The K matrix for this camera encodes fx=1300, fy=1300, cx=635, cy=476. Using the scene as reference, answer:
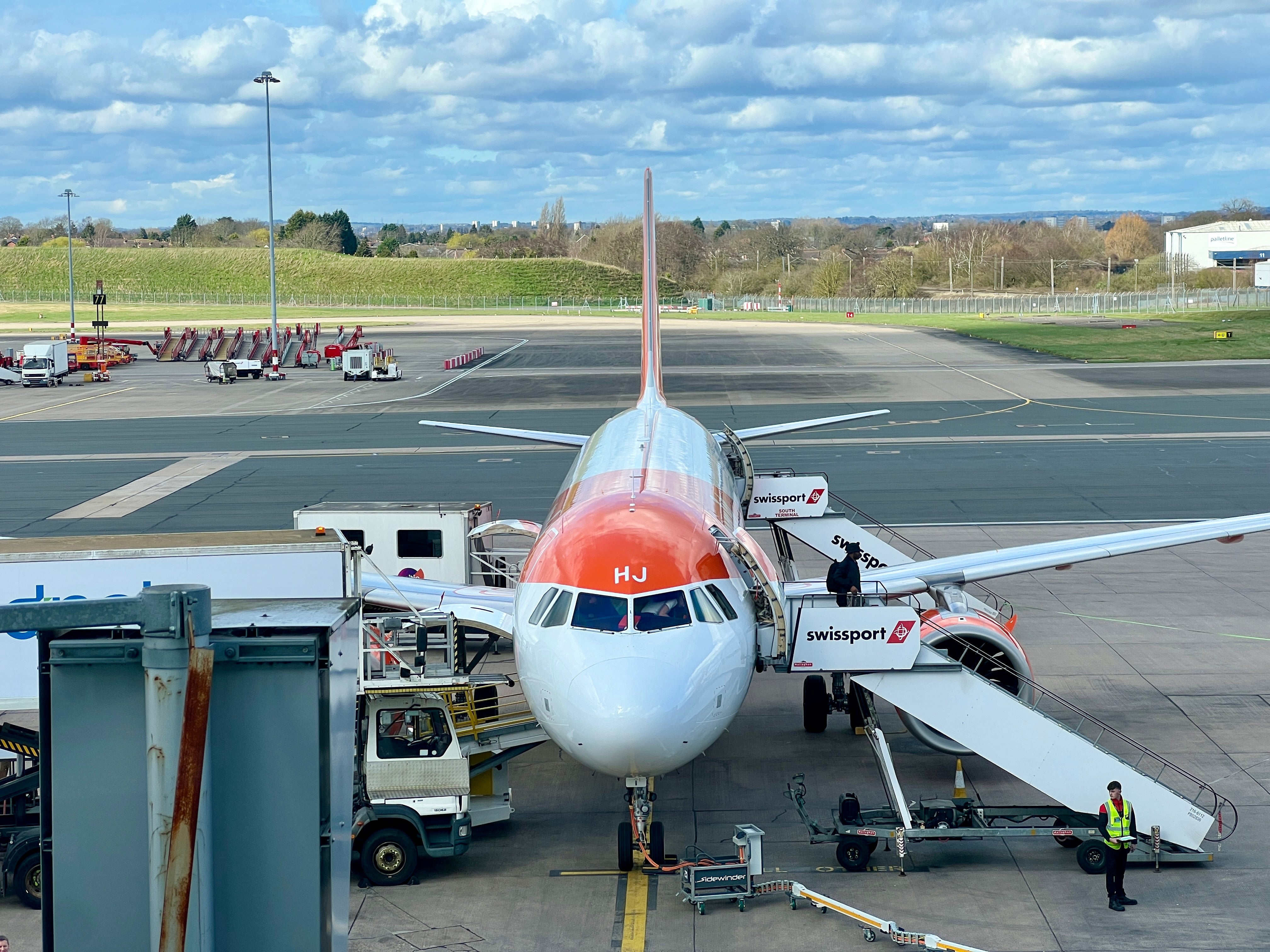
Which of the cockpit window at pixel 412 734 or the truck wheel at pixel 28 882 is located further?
the cockpit window at pixel 412 734

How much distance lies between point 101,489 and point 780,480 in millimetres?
29959

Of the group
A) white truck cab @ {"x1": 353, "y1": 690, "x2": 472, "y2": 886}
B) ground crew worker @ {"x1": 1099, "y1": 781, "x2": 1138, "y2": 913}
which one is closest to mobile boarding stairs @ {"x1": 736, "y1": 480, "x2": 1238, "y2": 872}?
ground crew worker @ {"x1": 1099, "y1": 781, "x2": 1138, "y2": 913}

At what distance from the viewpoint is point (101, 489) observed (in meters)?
48.6

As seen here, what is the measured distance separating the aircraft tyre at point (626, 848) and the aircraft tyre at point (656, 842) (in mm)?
246

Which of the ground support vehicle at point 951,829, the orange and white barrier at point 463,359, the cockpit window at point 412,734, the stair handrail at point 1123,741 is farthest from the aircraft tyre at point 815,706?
the orange and white barrier at point 463,359

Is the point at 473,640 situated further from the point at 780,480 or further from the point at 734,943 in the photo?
the point at 734,943

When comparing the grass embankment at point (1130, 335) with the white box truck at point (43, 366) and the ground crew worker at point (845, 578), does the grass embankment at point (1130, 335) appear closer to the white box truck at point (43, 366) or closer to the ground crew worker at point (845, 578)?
the white box truck at point (43, 366)

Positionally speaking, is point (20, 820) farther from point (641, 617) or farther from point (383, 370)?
point (383, 370)

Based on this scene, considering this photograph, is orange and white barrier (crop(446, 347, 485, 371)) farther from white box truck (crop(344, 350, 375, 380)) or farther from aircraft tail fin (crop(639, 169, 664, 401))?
aircraft tail fin (crop(639, 169, 664, 401))

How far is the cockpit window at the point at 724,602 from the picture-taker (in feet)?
53.7

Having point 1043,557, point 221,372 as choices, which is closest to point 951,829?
point 1043,557

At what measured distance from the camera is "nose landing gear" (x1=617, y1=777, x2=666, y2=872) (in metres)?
16.8

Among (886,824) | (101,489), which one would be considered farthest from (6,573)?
(101,489)

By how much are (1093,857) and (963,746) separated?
242cm
